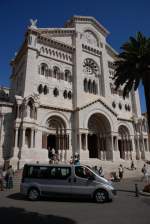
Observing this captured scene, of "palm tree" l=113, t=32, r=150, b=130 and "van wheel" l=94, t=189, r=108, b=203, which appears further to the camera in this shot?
"palm tree" l=113, t=32, r=150, b=130

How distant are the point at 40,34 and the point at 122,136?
71.8ft

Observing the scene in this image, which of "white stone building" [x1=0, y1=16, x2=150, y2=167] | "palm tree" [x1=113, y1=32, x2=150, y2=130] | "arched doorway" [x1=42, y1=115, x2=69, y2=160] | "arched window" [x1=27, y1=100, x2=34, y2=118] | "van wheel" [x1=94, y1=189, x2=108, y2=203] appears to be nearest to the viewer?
"van wheel" [x1=94, y1=189, x2=108, y2=203]

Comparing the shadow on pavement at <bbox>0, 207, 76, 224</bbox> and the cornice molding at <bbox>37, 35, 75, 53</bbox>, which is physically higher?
the cornice molding at <bbox>37, 35, 75, 53</bbox>

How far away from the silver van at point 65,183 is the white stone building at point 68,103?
1114 centimetres

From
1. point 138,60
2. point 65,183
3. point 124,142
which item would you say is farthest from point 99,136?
point 65,183

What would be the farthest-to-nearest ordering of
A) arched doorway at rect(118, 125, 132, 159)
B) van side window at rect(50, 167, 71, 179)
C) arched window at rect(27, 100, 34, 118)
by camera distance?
arched doorway at rect(118, 125, 132, 159), arched window at rect(27, 100, 34, 118), van side window at rect(50, 167, 71, 179)

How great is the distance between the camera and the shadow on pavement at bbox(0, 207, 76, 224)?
23.7 ft

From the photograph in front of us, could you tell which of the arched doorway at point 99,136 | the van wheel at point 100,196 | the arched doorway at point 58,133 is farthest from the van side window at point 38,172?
the arched doorway at point 99,136

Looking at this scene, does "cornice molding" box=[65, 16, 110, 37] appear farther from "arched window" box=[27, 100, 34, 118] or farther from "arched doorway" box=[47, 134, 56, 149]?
"arched doorway" box=[47, 134, 56, 149]

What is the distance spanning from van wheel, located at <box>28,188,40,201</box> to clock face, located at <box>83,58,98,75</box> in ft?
86.1

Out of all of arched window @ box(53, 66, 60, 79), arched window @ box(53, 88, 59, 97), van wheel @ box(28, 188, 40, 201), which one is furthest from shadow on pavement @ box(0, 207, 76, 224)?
arched window @ box(53, 66, 60, 79)

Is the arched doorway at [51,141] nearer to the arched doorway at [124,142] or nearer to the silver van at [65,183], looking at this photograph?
the arched doorway at [124,142]

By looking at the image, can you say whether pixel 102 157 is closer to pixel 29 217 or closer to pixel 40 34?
pixel 40 34

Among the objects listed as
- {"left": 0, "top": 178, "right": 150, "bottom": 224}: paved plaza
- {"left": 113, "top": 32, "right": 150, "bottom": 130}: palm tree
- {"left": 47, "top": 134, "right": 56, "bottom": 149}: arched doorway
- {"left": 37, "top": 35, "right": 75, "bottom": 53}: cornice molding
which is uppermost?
{"left": 37, "top": 35, "right": 75, "bottom": 53}: cornice molding
